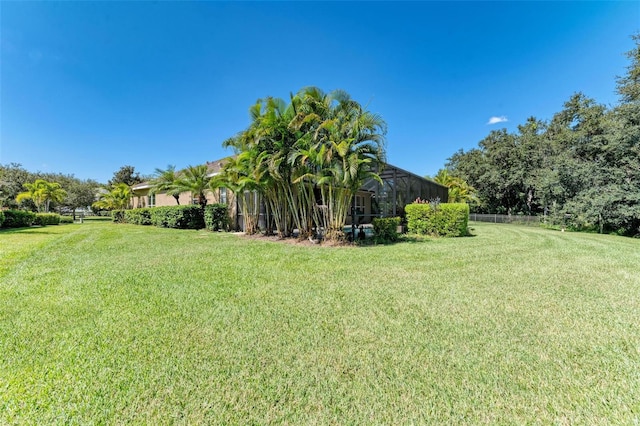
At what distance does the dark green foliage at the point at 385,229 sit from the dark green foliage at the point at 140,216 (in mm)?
17290

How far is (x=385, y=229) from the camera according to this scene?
1009 centimetres

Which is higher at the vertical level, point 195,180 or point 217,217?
point 195,180

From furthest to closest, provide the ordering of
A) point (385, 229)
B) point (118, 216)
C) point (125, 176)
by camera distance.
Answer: point (125, 176) → point (118, 216) → point (385, 229)

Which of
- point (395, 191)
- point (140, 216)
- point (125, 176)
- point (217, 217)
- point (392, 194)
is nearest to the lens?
point (395, 191)

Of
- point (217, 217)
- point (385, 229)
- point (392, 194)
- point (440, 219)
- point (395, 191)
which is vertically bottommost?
point (385, 229)

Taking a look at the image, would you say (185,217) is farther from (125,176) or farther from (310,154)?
(125,176)

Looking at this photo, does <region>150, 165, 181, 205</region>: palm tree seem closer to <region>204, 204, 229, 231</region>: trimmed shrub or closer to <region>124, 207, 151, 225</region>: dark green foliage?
<region>124, 207, 151, 225</region>: dark green foliage

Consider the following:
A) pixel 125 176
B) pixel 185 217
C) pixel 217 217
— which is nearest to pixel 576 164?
pixel 217 217

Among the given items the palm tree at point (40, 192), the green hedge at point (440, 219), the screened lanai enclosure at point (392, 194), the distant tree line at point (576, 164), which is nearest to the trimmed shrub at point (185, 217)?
the screened lanai enclosure at point (392, 194)

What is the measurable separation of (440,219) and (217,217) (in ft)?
37.0

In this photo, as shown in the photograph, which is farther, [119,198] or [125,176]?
[125,176]

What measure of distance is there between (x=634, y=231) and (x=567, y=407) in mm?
21538

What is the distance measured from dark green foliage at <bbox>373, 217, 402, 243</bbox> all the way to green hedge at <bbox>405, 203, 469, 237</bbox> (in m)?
2.52

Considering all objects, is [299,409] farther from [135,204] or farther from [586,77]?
[135,204]
